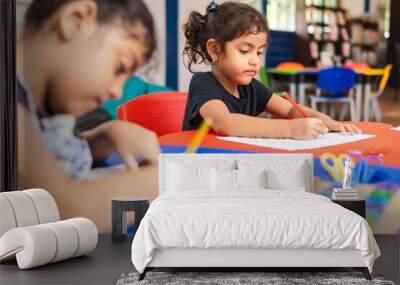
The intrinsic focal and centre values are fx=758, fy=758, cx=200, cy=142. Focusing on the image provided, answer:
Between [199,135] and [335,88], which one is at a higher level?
[335,88]

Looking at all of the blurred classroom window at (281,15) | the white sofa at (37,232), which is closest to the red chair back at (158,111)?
the blurred classroom window at (281,15)

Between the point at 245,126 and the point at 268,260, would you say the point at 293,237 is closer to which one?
the point at 268,260

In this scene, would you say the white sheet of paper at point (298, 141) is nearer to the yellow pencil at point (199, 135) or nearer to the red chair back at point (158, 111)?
the yellow pencil at point (199, 135)

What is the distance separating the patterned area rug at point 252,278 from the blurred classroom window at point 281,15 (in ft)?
7.93

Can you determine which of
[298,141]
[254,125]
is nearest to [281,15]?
[254,125]

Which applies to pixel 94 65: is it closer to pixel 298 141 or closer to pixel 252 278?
pixel 298 141

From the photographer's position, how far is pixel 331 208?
17.7ft

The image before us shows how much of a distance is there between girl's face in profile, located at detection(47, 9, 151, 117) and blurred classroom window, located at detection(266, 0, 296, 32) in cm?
116

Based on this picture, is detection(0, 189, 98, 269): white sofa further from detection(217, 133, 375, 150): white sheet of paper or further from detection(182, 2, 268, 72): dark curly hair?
detection(182, 2, 268, 72): dark curly hair

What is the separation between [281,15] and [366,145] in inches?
55.2

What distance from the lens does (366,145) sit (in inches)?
268

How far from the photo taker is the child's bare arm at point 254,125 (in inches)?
268

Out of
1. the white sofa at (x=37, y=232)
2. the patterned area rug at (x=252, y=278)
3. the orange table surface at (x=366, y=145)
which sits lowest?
the patterned area rug at (x=252, y=278)

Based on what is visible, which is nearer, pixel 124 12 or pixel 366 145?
pixel 366 145
